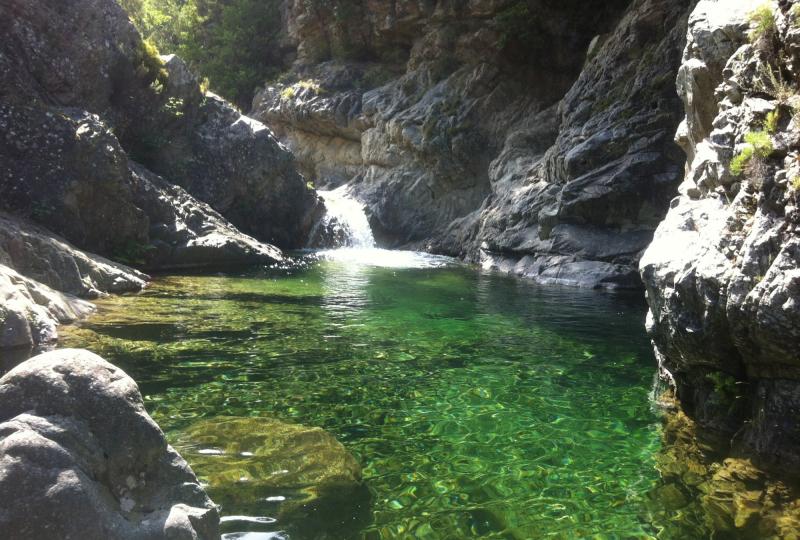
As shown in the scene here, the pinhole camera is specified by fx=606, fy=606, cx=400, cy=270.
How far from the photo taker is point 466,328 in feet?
35.4

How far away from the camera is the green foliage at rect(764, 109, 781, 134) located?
533 centimetres

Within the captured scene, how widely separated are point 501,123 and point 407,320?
21980 millimetres

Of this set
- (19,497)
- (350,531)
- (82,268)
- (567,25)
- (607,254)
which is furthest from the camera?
(567,25)

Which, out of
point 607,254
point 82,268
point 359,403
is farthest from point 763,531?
point 607,254

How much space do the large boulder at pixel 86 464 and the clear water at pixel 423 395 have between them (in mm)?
682

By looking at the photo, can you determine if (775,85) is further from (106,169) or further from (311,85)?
(311,85)

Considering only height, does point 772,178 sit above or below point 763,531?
above

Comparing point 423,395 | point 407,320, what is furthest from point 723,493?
point 407,320

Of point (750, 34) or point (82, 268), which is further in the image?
point (82, 268)

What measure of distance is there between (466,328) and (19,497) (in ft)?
27.7

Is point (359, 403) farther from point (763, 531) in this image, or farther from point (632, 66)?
point (632, 66)

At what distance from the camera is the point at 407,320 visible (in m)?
Answer: 11.2

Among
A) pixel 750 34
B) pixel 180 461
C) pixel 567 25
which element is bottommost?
pixel 180 461

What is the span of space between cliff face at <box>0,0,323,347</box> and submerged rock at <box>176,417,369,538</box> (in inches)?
156
